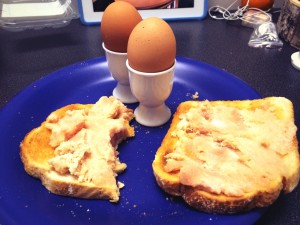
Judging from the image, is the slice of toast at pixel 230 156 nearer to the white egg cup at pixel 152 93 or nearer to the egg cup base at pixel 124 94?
the white egg cup at pixel 152 93

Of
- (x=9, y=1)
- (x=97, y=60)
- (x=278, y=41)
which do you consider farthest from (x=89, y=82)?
(x=278, y=41)

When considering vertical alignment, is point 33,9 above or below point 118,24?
below

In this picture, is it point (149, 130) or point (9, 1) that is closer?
point (149, 130)

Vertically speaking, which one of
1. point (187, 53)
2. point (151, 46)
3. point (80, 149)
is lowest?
point (187, 53)

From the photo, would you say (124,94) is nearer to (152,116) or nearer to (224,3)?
(152,116)

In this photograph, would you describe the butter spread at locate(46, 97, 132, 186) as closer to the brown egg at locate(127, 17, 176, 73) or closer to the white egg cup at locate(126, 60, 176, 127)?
the white egg cup at locate(126, 60, 176, 127)

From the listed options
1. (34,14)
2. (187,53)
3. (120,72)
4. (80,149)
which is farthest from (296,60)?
(34,14)

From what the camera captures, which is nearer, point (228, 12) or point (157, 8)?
point (157, 8)

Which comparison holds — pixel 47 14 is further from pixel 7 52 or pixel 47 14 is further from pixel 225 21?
pixel 225 21
